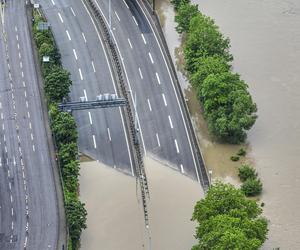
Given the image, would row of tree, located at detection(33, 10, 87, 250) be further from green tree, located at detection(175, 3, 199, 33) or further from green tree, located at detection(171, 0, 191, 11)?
green tree, located at detection(171, 0, 191, 11)

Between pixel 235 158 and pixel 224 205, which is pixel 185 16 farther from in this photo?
pixel 224 205

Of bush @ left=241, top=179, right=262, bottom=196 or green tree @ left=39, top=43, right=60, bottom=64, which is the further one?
green tree @ left=39, top=43, right=60, bottom=64

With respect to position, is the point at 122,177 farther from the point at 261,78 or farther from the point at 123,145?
the point at 261,78

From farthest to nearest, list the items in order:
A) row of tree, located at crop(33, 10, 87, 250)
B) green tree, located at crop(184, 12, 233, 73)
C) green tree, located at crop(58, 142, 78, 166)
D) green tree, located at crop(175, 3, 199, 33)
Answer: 1. green tree, located at crop(175, 3, 199, 33)
2. green tree, located at crop(184, 12, 233, 73)
3. green tree, located at crop(58, 142, 78, 166)
4. row of tree, located at crop(33, 10, 87, 250)

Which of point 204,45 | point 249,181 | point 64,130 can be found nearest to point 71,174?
point 64,130

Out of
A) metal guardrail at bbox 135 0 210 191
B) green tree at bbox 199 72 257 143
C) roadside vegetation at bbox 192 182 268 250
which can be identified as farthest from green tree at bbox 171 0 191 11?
roadside vegetation at bbox 192 182 268 250

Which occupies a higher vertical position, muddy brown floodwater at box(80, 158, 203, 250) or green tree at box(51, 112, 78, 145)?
green tree at box(51, 112, 78, 145)
